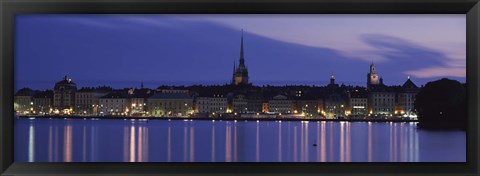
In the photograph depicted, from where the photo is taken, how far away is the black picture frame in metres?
2.57

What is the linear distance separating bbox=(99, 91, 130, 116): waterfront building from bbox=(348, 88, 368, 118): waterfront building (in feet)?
25.6

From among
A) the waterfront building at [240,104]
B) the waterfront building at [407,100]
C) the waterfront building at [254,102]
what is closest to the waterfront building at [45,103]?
the waterfront building at [240,104]

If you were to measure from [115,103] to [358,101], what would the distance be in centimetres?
861

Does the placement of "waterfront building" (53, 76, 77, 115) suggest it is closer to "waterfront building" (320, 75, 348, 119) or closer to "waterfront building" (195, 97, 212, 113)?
"waterfront building" (195, 97, 212, 113)

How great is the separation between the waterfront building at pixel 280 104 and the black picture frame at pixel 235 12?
1928 centimetres

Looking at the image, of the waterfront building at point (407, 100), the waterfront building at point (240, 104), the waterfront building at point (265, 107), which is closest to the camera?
the waterfront building at point (240, 104)

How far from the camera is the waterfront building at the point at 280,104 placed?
22.6 metres

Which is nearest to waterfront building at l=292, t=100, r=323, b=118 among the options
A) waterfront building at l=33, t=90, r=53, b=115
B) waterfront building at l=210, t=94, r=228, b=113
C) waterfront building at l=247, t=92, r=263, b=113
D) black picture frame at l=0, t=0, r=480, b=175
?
waterfront building at l=247, t=92, r=263, b=113

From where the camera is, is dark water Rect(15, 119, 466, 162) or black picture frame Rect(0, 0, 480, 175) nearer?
black picture frame Rect(0, 0, 480, 175)

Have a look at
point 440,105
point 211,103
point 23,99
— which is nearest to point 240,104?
point 211,103

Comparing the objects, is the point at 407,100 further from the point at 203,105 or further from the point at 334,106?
the point at 203,105

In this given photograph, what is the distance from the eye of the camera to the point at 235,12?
2.58m

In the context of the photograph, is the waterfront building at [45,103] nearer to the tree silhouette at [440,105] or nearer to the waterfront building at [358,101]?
the waterfront building at [358,101]

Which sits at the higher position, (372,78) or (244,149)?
(372,78)
